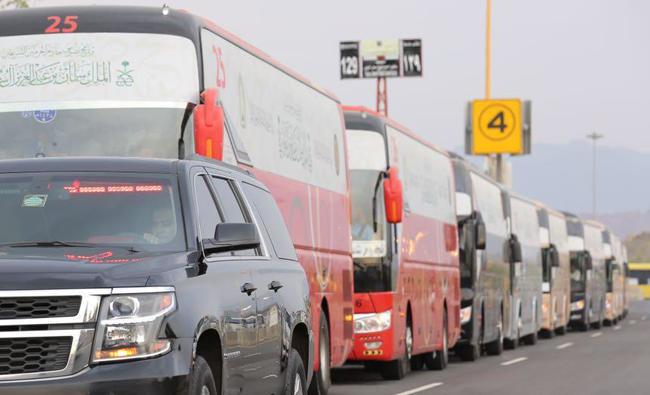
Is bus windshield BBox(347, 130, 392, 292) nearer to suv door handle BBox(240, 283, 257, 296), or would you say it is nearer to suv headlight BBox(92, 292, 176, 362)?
suv door handle BBox(240, 283, 257, 296)

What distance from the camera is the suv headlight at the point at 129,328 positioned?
7559 mm

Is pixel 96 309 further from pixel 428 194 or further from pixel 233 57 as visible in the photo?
pixel 428 194

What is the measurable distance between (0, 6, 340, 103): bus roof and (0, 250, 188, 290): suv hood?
5.63 meters

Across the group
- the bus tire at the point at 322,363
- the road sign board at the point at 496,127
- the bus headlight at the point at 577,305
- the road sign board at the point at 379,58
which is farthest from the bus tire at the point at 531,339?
the road sign board at the point at 379,58

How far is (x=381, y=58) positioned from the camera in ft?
313

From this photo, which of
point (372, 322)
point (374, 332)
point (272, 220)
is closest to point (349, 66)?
point (372, 322)

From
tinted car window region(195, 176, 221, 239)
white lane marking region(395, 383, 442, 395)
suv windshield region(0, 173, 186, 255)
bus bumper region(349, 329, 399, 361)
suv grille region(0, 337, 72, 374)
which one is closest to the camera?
suv grille region(0, 337, 72, 374)

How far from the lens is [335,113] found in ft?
66.1

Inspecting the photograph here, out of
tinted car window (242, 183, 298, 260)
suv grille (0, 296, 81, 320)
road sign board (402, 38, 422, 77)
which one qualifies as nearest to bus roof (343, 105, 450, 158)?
tinted car window (242, 183, 298, 260)

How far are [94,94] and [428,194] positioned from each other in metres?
14.2

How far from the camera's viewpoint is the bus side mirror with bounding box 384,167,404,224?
22172 millimetres

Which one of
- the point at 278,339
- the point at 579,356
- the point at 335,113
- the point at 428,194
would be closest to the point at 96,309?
the point at 278,339

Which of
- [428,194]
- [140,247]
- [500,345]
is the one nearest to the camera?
[140,247]

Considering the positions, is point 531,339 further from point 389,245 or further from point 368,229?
point 368,229
